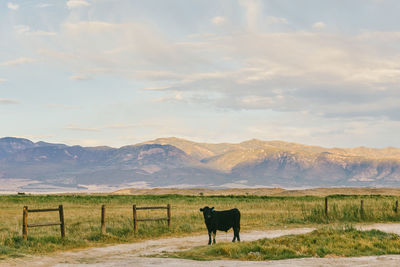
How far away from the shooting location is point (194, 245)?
2703cm

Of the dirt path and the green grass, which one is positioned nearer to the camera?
the dirt path

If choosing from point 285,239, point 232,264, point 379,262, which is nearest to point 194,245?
point 285,239

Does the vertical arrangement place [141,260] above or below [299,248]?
below

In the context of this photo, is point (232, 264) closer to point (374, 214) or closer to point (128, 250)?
point (128, 250)

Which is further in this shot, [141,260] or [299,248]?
[299,248]

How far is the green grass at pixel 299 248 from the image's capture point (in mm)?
22781

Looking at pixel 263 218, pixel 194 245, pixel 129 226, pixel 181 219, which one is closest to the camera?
pixel 194 245

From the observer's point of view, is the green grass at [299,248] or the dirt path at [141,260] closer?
the dirt path at [141,260]

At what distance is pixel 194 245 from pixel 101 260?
5744 millimetres

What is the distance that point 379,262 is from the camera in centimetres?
2070

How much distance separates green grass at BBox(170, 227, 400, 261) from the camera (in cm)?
2278

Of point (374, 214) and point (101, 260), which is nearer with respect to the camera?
point (101, 260)

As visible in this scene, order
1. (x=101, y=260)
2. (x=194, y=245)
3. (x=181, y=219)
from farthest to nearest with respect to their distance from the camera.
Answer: (x=181, y=219)
(x=194, y=245)
(x=101, y=260)

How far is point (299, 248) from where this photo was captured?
23609mm
